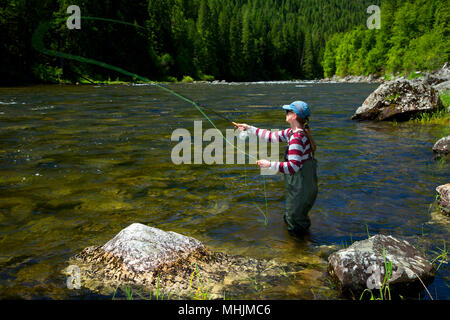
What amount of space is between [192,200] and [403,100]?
444 inches

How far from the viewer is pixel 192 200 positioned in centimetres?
624

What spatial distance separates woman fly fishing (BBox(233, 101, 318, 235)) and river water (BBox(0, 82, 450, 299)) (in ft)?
1.02

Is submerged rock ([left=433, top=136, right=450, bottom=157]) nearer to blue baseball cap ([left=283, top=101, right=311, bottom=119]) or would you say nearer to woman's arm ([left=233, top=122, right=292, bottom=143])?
woman's arm ([left=233, top=122, right=292, bottom=143])

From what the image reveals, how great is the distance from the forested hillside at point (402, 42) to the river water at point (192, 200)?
129 feet

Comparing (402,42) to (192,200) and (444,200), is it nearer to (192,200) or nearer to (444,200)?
(444,200)

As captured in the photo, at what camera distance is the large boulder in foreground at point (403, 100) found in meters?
13.8

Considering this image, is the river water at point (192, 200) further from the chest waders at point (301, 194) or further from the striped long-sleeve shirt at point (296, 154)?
→ the striped long-sleeve shirt at point (296, 154)

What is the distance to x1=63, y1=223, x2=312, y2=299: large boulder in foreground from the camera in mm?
3652

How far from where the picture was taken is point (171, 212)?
5715 millimetres

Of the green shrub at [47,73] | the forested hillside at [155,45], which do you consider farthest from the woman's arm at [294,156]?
the green shrub at [47,73]

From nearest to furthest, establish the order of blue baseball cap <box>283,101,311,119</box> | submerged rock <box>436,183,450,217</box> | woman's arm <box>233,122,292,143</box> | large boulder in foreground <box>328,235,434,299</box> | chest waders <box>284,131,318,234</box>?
large boulder in foreground <box>328,235,434,299</box> → blue baseball cap <box>283,101,311,119</box> → chest waders <box>284,131,318,234</box> → woman's arm <box>233,122,292,143</box> → submerged rock <box>436,183,450,217</box>

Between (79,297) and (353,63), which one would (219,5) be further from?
(79,297)

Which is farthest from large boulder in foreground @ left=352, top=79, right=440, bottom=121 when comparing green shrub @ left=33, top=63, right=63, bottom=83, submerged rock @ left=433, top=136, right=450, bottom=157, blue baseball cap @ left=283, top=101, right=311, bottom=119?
green shrub @ left=33, top=63, right=63, bottom=83

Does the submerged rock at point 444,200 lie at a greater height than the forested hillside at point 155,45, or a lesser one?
lesser
